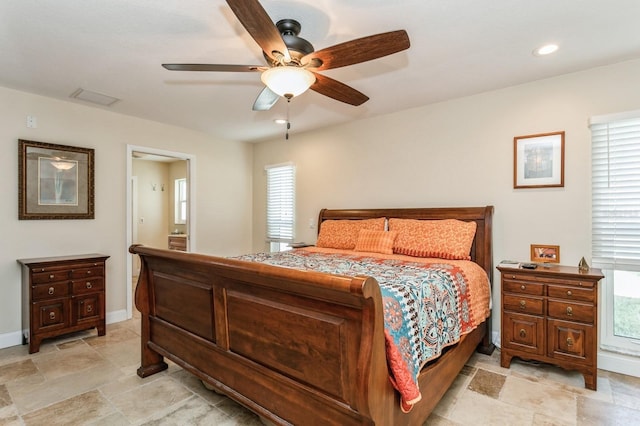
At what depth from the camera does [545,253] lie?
3092 mm

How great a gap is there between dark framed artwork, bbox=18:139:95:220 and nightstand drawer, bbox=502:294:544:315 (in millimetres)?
4582

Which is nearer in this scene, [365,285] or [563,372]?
[365,285]

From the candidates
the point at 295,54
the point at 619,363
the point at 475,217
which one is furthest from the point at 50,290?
the point at 619,363

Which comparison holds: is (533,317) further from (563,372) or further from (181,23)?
(181,23)

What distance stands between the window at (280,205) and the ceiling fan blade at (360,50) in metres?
3.29

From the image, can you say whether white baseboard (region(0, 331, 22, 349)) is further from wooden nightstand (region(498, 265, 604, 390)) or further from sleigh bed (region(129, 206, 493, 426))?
wooden nightstand (region(498, 265, 604, 390))

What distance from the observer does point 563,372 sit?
9.05 ft

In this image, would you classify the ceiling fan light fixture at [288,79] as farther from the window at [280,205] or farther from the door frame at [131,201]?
the window at [280,205]

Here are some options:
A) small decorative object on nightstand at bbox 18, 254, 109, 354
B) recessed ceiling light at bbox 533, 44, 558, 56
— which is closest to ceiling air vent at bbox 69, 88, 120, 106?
small decorative object on nightstand at bbox 18, 254, 109, 354

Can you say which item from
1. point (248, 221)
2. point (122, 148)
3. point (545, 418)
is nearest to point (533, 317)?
point (545, 418)

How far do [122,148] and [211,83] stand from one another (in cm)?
184

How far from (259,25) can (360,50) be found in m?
0.60

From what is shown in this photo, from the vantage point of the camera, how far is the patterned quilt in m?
1.55

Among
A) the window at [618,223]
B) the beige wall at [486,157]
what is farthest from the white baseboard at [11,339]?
the window at [618,223]
